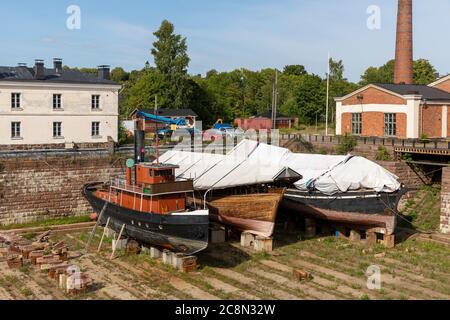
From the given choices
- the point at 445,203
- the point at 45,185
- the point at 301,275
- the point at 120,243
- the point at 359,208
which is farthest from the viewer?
the point at 45,185

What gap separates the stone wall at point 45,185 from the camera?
27438mm

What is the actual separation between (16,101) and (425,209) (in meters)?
26.3

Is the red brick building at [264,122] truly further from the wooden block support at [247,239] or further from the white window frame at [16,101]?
the wooden block support at [247,239]

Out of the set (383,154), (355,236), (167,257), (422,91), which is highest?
(422,91)

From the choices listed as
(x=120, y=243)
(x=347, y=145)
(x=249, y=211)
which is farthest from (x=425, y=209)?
(x=120, y=243)

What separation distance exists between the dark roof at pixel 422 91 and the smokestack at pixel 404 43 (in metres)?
8.42

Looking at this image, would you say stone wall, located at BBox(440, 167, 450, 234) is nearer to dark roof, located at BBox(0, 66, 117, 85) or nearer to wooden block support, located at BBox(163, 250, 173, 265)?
wooden block support, located at BBox(163, 250, 173, 265)

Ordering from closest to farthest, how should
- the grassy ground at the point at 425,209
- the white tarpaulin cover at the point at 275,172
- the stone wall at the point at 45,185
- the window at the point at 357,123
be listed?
the white tarpaulin cover at the point at 275,172, the grassy ground at the point at 425,209, the stone wall at the point at 45,185, the window at the point at 357,123

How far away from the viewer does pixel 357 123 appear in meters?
41.3

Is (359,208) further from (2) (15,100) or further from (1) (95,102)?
(2) (15,100)

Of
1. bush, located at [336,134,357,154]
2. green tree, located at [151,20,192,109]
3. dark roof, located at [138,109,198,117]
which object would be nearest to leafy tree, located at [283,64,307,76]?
green tree, located at [151,20,192,109]

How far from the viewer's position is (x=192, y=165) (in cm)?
2536

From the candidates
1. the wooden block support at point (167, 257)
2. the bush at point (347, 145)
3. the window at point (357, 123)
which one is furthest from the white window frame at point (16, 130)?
the window at point (357, 123)
